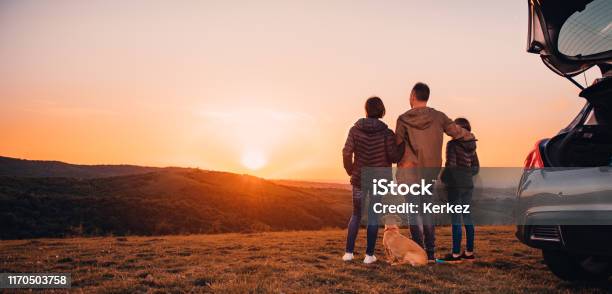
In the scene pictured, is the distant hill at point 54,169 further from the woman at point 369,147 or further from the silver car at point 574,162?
the silver car at point 574,162

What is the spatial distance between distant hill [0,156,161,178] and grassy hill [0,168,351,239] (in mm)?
49441

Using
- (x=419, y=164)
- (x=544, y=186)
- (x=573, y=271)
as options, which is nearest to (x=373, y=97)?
(x=419, y=164)

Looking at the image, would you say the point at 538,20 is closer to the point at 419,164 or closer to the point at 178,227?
the point at 419,164

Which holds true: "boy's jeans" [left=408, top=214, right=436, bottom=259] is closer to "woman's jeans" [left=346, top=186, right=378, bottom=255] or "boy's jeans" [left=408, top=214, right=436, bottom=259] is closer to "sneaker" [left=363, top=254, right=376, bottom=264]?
"woman's jeans" [left=346, top=186, right=378, bottom=255]

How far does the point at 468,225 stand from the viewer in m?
7.86

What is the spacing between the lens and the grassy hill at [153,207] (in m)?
24.4

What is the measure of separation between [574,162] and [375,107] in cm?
290

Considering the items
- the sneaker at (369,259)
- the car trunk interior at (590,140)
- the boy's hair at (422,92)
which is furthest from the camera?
the sneaker at (369,259)

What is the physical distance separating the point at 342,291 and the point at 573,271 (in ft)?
9.42

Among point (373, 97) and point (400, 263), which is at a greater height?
point (373, 97)

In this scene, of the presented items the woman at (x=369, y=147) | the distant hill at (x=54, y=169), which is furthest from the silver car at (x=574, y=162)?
the distant hill at (x=54, y=169)

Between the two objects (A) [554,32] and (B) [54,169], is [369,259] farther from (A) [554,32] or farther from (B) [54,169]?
(B) [54,169]
